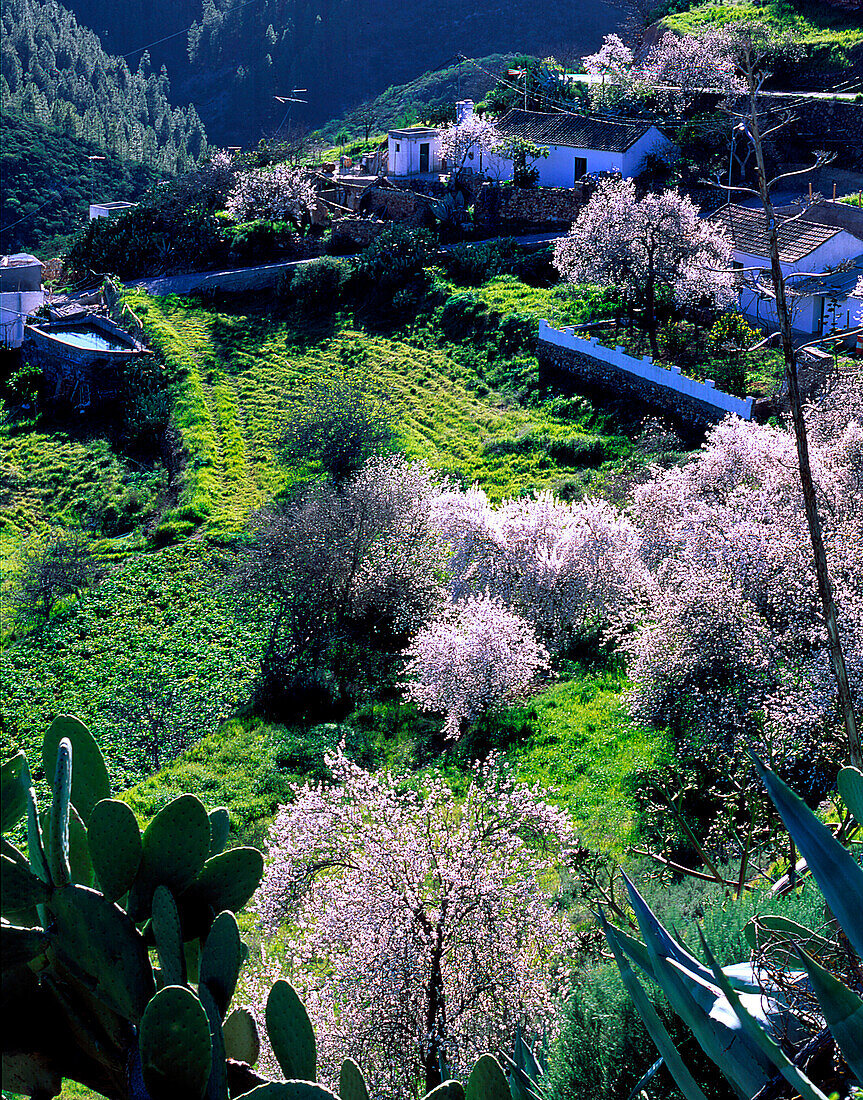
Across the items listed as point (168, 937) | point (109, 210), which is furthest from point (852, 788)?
point (109, 210)

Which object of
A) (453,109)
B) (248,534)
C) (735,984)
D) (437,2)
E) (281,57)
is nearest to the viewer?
(735,984)

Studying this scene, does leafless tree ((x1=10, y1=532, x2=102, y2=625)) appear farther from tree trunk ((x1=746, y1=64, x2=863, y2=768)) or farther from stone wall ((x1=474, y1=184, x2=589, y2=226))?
tree trunk ((x1=746, y1=64, x2=863, y2=768))

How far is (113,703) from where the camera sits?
2355cm

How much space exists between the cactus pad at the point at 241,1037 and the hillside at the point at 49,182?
239ft

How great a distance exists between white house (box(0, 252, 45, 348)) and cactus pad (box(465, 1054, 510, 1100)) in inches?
1772

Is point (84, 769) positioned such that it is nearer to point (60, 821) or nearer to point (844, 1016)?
point (60, 821)

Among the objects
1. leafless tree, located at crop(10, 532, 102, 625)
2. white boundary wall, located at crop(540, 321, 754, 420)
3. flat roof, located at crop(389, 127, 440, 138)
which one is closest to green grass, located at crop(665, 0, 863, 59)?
flat roof, located at crop(389, 127, 440, 138)

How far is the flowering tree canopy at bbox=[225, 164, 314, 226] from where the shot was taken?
4784 cm

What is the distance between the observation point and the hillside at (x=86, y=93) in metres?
88.6

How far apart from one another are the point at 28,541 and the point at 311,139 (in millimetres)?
44293

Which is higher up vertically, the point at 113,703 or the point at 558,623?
the point at 558,623

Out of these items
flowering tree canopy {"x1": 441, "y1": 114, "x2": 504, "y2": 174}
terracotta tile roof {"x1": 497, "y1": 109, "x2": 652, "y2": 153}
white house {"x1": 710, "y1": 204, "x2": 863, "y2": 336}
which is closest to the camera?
white house {"x1": 710, "y1": 204, "x2": 863, "y2": 336}

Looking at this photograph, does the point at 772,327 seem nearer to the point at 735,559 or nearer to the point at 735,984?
the point at 735,559

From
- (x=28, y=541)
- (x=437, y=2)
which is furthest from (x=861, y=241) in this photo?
(x=437, y=2)
